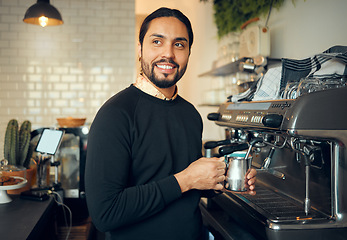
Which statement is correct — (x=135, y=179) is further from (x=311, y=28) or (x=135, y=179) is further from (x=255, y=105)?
(x=311, y=28)

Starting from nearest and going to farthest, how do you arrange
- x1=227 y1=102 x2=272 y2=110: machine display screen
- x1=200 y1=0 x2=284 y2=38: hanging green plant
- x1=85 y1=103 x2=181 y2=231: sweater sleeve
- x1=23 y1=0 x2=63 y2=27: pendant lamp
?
x1=85 y1=103 x2=181 y2=231: sweater sleeve
x1=227 y1=102 x2=272 y2=110: machine display screen
x1=200 y1=0 x2=284 y2=38: hanging green plant
x1=23 y1=0 x2=63 y2=27: pendant lamp

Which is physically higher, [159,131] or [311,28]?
[311,28]

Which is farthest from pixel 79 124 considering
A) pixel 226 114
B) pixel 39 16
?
pixel 226 114

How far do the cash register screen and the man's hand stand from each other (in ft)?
4.17

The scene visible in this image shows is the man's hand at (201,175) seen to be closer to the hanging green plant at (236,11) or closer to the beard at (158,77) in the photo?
the beard at (158,77)

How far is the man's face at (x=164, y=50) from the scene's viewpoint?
46.8 inches

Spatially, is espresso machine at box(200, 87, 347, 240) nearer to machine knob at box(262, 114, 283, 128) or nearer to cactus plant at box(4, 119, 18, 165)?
machine knob at box(262, 114, 283, 128)

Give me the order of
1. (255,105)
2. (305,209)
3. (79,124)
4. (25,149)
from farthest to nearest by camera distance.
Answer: (79,124) < (25,149) < (255,105) < (305,209)

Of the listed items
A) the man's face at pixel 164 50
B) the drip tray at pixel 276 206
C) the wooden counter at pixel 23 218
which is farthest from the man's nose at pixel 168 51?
the wooden counter at pixel 23 218

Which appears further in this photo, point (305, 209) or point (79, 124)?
point (79, 124)

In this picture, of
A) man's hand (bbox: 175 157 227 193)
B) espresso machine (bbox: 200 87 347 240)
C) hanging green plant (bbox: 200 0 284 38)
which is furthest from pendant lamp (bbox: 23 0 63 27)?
man's hand (bbox: 175 157 227 193)

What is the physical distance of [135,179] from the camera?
1145mm

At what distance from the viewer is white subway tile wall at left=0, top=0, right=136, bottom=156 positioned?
3961mm

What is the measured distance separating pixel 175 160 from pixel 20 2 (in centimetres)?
356
